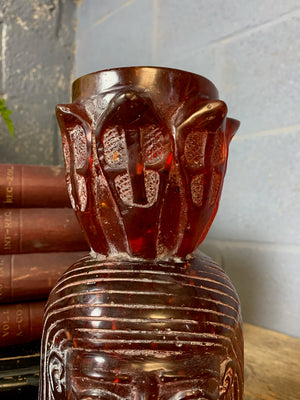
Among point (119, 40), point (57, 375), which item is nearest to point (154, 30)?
point (119, 40)

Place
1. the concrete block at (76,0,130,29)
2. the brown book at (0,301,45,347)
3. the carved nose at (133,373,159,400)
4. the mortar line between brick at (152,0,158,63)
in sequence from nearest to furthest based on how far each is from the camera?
the carved nose at (133,373,159,400)
the brown book at (0,301,45,347)
the mortar line between brick at (152,0,158,63)
the concrete block at (76,0,130,29)

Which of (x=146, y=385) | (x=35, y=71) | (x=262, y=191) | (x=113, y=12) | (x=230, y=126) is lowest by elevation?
(x=146, y=385)

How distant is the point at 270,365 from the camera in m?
0.56

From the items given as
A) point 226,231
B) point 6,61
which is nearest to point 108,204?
point 226,231

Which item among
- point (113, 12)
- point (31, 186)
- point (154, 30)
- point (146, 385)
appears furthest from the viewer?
point (113, 12)

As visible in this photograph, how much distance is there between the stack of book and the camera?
24.5 inches

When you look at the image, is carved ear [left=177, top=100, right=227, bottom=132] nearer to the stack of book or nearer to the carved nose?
the carved nose

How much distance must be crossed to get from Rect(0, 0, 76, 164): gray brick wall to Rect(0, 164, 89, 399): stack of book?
0.36 m

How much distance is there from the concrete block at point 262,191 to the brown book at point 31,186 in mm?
312

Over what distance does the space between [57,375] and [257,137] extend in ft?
1.68

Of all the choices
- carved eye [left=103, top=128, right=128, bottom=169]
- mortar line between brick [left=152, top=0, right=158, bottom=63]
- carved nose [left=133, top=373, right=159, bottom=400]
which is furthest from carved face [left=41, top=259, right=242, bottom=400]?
mortar line between brick [left=152, top=0, right=158, bottom=63]

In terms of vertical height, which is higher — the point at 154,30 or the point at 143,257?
the point at 154,30

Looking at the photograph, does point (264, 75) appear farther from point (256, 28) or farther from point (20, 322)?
point (20, 322)

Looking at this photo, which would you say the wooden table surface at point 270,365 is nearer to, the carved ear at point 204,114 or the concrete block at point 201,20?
the carved ear at point 204,114
